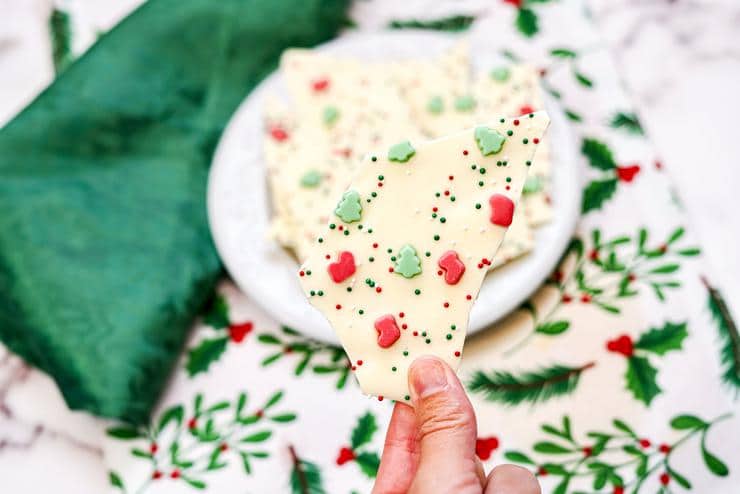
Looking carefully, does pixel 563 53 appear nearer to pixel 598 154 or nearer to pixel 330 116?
pixel 598 154

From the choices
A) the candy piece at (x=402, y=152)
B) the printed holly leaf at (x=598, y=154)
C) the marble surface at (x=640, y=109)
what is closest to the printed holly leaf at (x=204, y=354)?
the marble surface at (x=640, y=109)

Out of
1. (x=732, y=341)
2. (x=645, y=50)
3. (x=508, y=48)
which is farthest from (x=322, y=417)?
(x=645, y=50)

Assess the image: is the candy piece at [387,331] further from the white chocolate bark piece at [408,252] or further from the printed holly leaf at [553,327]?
the printed holly leaf at [553,327]

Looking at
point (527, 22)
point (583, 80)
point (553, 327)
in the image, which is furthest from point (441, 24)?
point (553, 327)

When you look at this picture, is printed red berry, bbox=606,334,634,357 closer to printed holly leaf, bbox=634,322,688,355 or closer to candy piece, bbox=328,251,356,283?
printed holly leaf, bbox=634,322,688,355

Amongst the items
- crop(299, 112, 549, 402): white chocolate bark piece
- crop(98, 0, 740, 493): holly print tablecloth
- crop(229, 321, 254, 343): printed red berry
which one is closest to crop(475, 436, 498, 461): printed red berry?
crop(98, 0, 740, 493): holly print tablecloth
